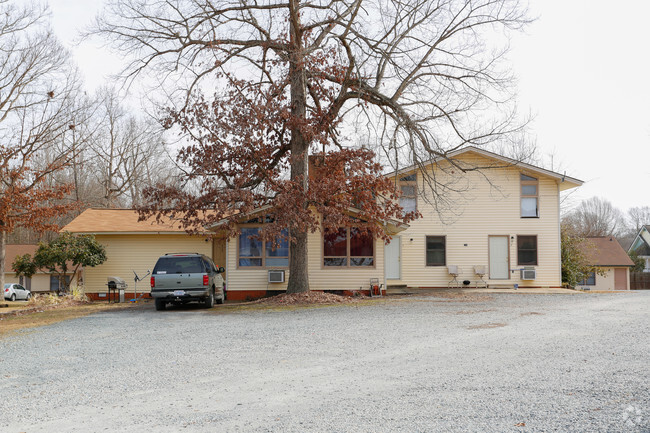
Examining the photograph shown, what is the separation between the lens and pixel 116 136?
44250 mm

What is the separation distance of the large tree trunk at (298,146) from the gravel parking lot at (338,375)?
6.13 meters

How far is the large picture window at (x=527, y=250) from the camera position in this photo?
25.8m

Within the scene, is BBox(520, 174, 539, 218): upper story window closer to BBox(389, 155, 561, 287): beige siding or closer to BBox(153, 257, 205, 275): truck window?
BBox(389, 155, 561, 287): beige siding

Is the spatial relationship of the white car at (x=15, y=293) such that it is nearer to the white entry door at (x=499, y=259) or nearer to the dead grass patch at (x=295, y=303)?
the dead grass patch at (x=295, y=303)

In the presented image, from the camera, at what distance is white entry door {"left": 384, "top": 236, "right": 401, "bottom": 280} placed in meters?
25.9

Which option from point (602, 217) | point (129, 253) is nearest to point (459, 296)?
point (129, 253)

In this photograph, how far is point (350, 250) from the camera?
23172mm

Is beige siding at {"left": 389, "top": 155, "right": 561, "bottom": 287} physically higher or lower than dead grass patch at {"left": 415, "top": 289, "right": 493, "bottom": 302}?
higher

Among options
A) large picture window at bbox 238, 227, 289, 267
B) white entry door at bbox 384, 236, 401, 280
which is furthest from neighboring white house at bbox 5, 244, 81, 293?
white entry door at bbox 384, 236, 401, 280

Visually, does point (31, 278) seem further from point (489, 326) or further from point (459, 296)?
point (489, 326)

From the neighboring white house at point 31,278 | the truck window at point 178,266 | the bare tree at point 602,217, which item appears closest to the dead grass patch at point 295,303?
the truck window at point 178,266

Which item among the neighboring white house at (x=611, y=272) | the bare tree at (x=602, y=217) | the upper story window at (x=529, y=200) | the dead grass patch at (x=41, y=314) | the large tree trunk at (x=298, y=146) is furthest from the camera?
the bare tree at (x=602, y=217)

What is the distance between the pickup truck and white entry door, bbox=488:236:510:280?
13028 mm

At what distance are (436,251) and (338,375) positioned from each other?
1846cm
